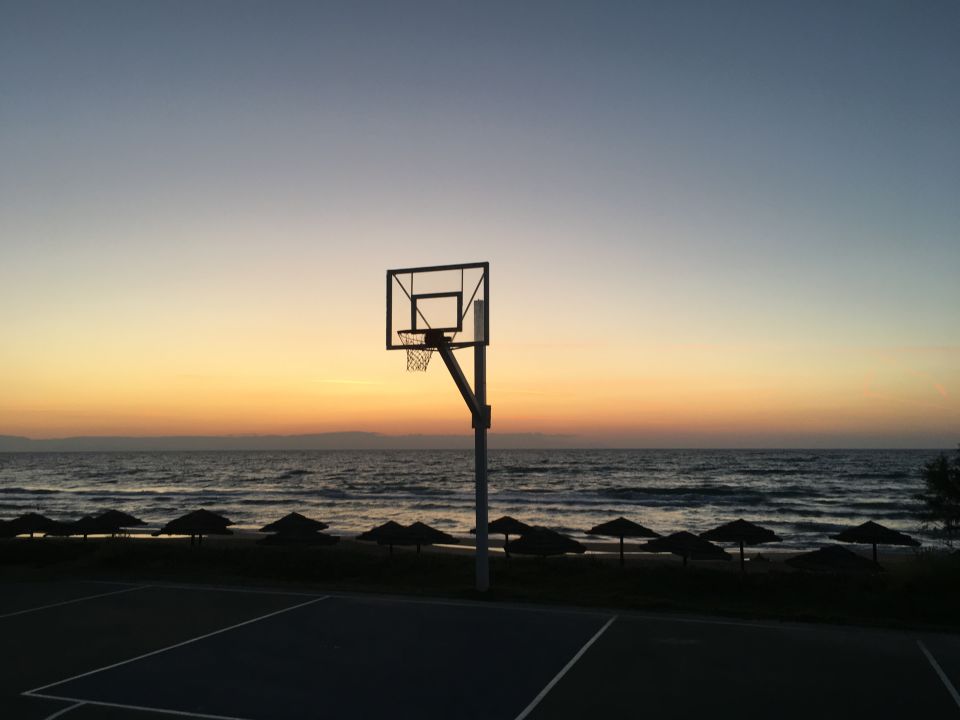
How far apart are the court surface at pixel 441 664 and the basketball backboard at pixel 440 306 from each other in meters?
5.53

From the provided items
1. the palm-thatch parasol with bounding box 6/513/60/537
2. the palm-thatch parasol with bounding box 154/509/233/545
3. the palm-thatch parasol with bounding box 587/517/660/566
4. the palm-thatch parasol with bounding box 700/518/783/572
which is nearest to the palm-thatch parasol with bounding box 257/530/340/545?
the palm-thatch parasol with bounding box 154/509/233/545

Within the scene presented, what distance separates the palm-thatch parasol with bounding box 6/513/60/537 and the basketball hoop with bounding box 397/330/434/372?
60.6 ft

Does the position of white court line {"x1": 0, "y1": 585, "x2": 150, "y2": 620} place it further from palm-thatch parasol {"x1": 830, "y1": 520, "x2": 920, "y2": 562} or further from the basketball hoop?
palm-thatch parasol {"x1": 830, "y1": 520, "x2": 920, "y2": 562}

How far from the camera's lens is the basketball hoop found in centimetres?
1573

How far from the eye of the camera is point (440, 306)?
15.8 m

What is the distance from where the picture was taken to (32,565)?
21750mm

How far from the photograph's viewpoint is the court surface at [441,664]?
896cm

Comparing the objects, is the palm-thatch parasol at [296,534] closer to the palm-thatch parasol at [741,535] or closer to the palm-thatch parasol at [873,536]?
the palm-thatch parasol at [741,535]

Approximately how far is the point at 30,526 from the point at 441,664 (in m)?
22.3

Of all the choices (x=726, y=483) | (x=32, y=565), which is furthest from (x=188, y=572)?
(x=726, y=483)

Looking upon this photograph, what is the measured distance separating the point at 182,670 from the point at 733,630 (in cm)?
904

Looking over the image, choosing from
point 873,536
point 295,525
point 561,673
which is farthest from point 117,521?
point 873,536

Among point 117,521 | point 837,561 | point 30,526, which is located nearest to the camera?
point 837,561

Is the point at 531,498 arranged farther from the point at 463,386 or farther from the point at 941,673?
the point at 941,673
